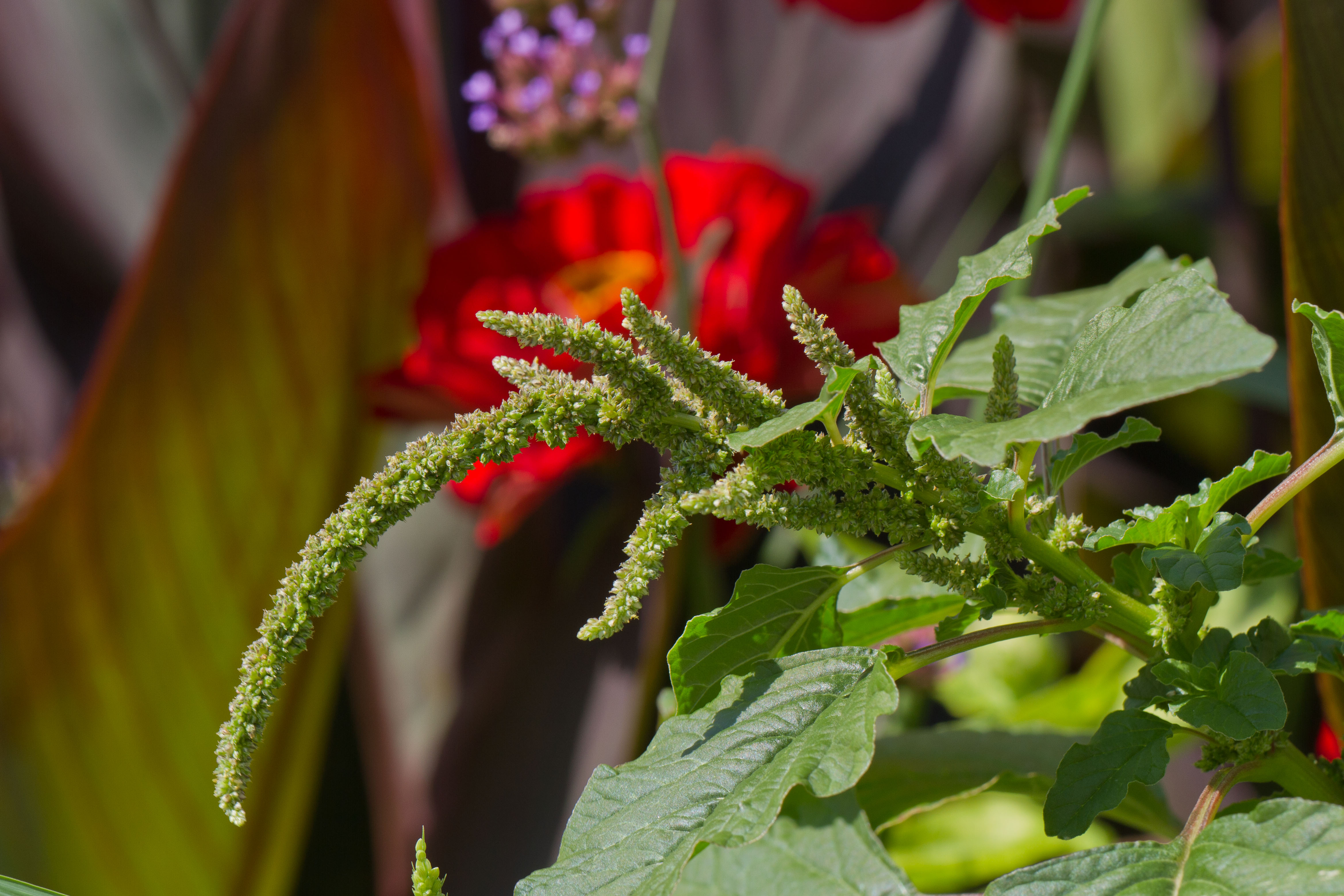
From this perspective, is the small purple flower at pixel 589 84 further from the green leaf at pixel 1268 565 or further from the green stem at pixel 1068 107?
the green leaf at pixel 1268 565

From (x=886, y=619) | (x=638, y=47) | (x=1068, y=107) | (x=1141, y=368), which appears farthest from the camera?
(x=638, y=47)

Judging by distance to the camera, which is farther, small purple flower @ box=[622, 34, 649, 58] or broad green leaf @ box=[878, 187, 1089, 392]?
small purple flower @ box=[622, 34, 649, 58]

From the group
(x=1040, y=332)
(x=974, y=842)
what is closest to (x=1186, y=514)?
(x=1040, y=332)

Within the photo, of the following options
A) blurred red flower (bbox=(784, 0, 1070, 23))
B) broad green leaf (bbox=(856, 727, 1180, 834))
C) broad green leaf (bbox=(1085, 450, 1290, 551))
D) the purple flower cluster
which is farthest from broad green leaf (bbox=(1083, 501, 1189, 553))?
blurred red flower (bbox=(784, 0, 1070, 23))

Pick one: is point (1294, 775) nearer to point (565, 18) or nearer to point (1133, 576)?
point (1133, 576)

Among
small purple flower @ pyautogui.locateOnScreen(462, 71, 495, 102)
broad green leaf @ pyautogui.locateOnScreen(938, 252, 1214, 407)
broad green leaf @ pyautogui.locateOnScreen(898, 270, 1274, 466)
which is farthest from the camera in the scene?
small purple flower @ pyautogui.locateOnScreen(462, 71, 495, 102)

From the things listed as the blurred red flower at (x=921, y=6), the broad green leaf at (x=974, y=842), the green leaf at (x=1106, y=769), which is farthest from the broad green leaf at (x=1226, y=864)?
the blurred red flower at (x=921, y=6)

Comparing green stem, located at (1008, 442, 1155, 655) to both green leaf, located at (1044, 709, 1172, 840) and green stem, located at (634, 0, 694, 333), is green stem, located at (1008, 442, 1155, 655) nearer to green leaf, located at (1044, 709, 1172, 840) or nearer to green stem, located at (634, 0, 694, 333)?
green leaf, located at (1044, 709, 1172, 840)
